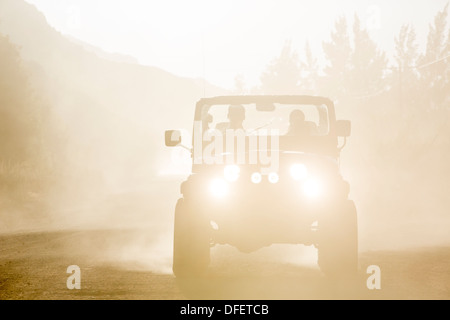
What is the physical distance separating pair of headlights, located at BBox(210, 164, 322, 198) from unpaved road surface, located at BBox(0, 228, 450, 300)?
114 cm

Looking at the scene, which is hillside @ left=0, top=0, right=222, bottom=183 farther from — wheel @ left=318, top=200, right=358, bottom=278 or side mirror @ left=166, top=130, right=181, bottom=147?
wheel @ left=318, top=200, right=358, bottom=278

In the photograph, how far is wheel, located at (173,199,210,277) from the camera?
8797 millimetres

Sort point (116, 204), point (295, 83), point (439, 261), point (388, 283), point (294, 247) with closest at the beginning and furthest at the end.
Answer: point (388, 283), point (439, 261), point (294, 247), point (116, 204), point (295, 83)

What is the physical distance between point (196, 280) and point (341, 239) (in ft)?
6.21

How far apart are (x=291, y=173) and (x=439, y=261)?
426 centimetres

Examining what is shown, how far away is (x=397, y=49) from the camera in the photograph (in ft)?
311

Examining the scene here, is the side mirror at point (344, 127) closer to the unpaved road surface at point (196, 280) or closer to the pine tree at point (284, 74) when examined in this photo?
the unpaved road surface at point (196, 280)

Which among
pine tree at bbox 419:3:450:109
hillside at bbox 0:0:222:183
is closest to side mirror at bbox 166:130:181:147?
hillside at bbox 0:0:222:183

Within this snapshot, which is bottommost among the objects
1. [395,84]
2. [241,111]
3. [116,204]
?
[116,204]

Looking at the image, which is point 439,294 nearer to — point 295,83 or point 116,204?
point 116,204

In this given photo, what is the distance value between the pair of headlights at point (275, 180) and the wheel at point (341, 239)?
0.38 m

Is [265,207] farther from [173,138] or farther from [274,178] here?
[173,138]

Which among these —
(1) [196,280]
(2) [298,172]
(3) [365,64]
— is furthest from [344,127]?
(3) [365,64]
